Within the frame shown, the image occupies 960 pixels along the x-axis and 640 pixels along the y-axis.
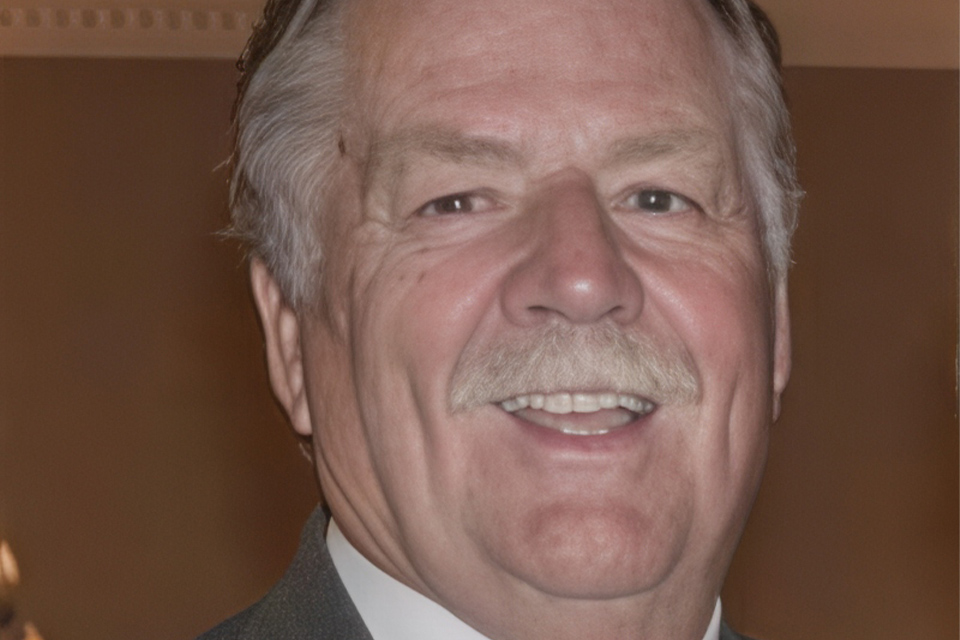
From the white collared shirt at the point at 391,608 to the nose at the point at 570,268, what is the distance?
0.28 meters

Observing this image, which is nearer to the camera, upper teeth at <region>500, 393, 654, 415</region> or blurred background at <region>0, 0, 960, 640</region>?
upper teeth at <region>500, 393, 654, 415</region>

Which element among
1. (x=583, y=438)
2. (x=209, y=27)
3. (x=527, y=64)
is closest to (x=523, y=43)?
(x=527, y=64)

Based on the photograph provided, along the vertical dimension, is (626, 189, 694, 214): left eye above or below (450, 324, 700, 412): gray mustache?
above

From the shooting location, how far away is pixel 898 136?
321cm

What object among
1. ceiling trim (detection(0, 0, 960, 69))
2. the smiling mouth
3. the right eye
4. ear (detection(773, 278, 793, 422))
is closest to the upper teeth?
the smiling mouth

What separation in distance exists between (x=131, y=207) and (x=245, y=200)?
1.32 meters

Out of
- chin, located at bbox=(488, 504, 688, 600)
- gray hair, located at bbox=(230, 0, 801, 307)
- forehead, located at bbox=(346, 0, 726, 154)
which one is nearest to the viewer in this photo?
chin, located at bbox=(488, 504, 688, 600)

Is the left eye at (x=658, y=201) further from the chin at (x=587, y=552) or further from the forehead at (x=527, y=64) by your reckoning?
the chin at (x=587, y=552)

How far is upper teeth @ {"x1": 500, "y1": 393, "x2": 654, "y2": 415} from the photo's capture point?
4.42ft

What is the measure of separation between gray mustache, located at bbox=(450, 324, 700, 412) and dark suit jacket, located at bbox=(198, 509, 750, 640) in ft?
0.73

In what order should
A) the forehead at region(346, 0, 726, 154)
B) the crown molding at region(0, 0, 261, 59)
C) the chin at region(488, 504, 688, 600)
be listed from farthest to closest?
the crown molding at region(0, 0, 261, 59) → the forehead at region(346, 0, 726, 154) → the chin at region(488, 504, 688, 600)

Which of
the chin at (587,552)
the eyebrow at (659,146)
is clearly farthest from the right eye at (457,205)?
the chin at (587,552)

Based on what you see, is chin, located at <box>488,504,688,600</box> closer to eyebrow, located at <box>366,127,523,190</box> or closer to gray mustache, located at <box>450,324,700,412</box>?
gray mustache, located at <box>450,324,700,412</box>

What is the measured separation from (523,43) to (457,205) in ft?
0.51
